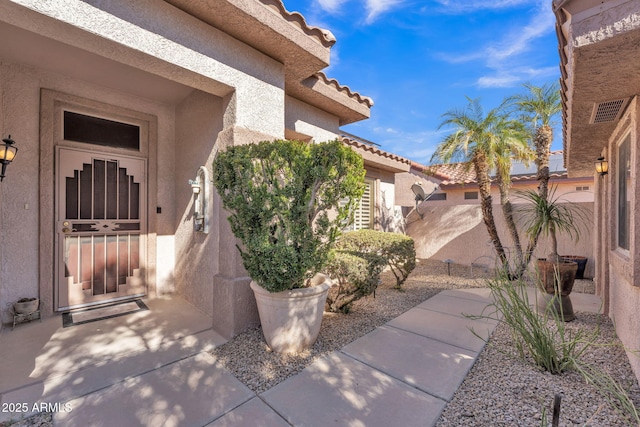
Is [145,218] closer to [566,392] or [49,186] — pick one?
[49,186]

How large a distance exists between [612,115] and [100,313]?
9301mm

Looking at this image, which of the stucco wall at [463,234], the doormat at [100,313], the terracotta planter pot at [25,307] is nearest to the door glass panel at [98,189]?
the terracotta planter pot at [25,307]

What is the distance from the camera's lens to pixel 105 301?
5.72 metres

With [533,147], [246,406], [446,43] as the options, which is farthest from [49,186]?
[533,147]

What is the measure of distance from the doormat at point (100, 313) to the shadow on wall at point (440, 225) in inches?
407

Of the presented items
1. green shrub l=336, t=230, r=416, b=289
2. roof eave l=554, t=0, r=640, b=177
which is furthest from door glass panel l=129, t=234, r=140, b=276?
roof eave l=554, t=0, r=640, b=177

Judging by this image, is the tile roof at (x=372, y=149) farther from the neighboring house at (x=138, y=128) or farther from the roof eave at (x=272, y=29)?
the roof eave at (x=272, y=29)

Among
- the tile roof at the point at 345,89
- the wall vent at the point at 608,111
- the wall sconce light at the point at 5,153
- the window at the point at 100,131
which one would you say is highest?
the tile roof at the point at 345,89

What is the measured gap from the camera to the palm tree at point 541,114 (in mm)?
7906

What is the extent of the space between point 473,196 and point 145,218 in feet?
63.2

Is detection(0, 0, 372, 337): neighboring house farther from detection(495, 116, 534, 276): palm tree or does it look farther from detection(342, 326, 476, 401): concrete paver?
detection(495, 116, 534, 276): palm tree

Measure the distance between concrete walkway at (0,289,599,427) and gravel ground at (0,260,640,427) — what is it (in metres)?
0.15

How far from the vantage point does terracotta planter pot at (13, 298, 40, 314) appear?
458 centimetres

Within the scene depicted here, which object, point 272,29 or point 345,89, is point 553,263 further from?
point 272,29
